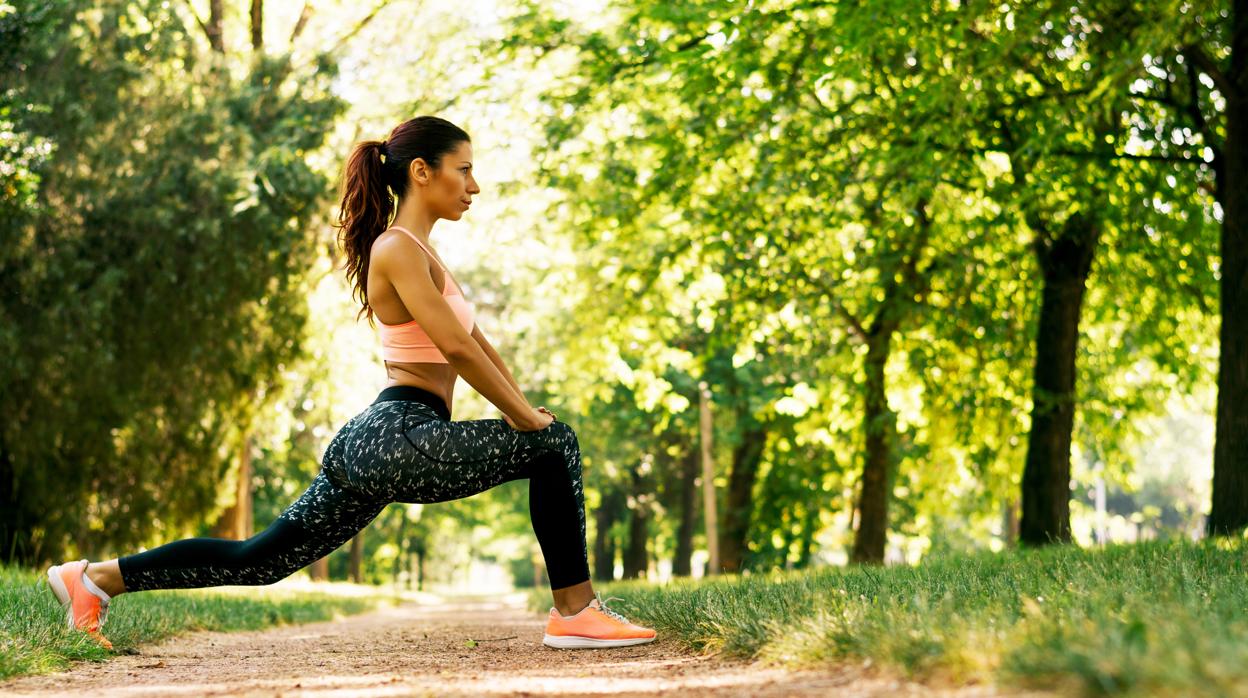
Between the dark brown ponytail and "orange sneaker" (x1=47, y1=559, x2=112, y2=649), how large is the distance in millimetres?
1727

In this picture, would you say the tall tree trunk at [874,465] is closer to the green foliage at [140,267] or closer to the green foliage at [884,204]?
the green foliage at [884,204]

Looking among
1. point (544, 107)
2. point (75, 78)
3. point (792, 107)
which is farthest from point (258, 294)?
point (792, 107)

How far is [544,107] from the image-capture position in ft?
45.3

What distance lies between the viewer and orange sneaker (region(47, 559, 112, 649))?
497cm

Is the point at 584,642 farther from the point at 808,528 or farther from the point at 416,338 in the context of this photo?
the point at 808,528

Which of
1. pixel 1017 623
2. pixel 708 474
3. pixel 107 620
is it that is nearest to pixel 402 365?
pixel 107 620

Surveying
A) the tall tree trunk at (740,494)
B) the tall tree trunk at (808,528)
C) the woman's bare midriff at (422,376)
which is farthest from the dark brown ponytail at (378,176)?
the tall tree trunk at (808,528)

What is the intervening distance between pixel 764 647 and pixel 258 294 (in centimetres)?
1387

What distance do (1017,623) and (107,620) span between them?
4.34m

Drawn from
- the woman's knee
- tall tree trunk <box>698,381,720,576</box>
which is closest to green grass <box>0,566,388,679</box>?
the woman's knee

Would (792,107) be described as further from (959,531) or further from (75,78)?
(959,531)

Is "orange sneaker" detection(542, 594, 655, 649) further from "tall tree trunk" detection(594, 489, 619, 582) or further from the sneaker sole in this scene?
"tall tree trunk" detection(594, 489, 619, 582)

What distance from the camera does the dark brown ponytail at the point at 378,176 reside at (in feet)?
15.8

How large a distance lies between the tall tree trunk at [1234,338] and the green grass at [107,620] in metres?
7.63
